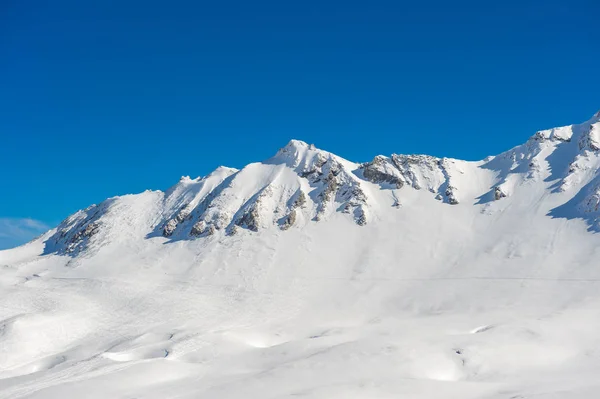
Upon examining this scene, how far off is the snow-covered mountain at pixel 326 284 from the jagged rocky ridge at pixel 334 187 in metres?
0.37

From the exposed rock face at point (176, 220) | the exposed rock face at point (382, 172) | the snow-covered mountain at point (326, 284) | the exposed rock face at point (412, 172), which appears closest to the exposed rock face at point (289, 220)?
the snow-covered mountain at point (326, 284)

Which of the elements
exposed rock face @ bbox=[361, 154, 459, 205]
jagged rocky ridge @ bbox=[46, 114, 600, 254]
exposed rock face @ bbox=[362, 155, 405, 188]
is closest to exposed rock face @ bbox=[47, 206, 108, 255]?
jagged rocky ridge @ bbox=[46, 114, 600, 254]

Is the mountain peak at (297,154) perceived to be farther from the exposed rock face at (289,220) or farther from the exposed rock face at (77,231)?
the exposed rock face at (77,231)

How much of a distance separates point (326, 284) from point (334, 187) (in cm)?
2547

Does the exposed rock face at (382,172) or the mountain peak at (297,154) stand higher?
the mountain peak at (297,154)

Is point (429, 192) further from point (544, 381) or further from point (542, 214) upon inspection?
point (544, 381)

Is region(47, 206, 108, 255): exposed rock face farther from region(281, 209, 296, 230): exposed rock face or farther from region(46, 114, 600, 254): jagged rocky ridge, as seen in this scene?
region(281, 209, 296, 230): exposed rock face

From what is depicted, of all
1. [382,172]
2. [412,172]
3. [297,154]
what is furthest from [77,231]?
[412,172]

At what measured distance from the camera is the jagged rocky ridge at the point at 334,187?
77938mm

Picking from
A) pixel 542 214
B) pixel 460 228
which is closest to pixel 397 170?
pixel 460 228

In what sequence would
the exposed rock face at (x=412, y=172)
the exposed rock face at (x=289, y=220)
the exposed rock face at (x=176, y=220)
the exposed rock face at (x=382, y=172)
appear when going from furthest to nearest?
the exposed rock face at (x=382, y=172) < the exposed rock face at (x=412, y=172) < the exposed rock face at (x=176, y=220) < the exposed rock face at (x=289, y=220)

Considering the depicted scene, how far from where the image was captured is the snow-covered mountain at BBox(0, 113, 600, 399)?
32844 mm

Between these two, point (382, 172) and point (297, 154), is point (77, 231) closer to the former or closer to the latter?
point (297, 154)

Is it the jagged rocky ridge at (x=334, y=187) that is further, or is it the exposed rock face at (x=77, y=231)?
the exposed rock face at (x=77, y=231)
